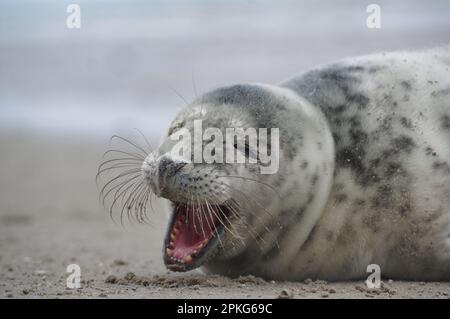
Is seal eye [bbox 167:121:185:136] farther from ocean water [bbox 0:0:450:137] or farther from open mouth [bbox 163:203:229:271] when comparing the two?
ocean water [bbox 0:0:450:137]

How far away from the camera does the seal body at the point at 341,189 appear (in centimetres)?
469

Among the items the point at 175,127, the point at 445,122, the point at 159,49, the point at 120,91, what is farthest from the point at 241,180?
the point at 159,49

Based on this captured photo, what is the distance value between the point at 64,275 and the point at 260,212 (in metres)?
1.60

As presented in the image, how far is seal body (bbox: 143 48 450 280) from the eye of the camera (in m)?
4.69

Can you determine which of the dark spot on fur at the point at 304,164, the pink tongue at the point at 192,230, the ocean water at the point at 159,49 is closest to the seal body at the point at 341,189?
the dark spot on fur at the point at 304,164

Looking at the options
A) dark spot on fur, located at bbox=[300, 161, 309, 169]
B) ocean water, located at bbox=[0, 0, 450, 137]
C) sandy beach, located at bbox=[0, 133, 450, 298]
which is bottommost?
sandy beach, located at bbox=[0, 133, 450, 298]

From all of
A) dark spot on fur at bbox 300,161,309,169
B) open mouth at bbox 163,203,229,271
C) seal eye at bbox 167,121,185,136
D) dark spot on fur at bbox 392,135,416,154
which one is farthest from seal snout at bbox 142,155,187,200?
dark spot on fur at bbox 392,135,416,154

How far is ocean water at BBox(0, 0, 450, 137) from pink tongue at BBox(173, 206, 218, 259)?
8452mm

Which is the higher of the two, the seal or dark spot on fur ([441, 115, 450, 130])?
dark spot on fur ([441, 115, 450, 130])

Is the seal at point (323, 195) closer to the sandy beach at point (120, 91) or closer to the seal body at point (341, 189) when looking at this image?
the seal body at point (341, 189)

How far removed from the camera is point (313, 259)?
189 inches

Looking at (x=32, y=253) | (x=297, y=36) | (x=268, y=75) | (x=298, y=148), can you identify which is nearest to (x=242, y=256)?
(x=298, y=148)

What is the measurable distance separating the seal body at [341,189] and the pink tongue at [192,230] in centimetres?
11

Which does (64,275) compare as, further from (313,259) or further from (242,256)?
(313,259)
